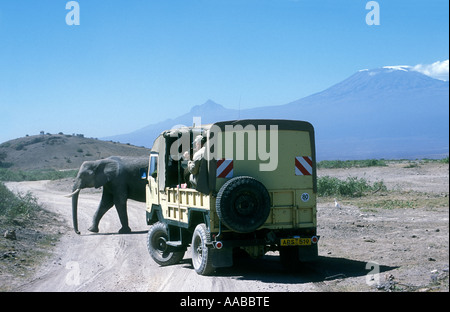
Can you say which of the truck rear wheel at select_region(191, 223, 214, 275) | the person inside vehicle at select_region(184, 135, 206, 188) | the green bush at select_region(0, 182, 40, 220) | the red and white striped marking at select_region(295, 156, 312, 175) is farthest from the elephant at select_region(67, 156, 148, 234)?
the red and white striped marking at select_region(295, 156, 312, 175)

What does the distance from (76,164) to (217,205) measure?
93.2m

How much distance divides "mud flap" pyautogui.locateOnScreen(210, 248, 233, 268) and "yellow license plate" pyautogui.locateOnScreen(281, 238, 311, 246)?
996 millimetres

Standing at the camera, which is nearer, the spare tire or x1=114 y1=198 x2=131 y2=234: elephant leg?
the spare tire

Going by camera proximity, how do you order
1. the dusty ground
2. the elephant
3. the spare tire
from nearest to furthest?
1. the dusty ground
2. the spare tire
3. the elephant

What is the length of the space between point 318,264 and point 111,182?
10.3 m

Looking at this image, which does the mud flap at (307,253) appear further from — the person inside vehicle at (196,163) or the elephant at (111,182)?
A: the elephant at (111,182)

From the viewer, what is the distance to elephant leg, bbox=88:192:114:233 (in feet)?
65.6

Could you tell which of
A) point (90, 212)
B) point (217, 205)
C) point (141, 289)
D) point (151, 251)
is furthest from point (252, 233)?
point (90, 212)

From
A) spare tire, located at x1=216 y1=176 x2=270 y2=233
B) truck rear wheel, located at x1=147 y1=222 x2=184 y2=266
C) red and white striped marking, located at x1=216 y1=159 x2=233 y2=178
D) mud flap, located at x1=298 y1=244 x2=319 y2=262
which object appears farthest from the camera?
truck rear wheel, located at x1=147 y1=222 x2=184 y2=266

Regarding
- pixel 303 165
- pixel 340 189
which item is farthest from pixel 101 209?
pixel 340 189

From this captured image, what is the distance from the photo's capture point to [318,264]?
12359 mm

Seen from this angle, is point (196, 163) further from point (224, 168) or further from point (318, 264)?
point (318, 264)

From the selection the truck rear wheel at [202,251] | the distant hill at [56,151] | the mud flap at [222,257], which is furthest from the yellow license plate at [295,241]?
the distant hill at [56,151]

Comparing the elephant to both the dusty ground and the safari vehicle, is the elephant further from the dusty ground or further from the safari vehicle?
the safari vehicle
